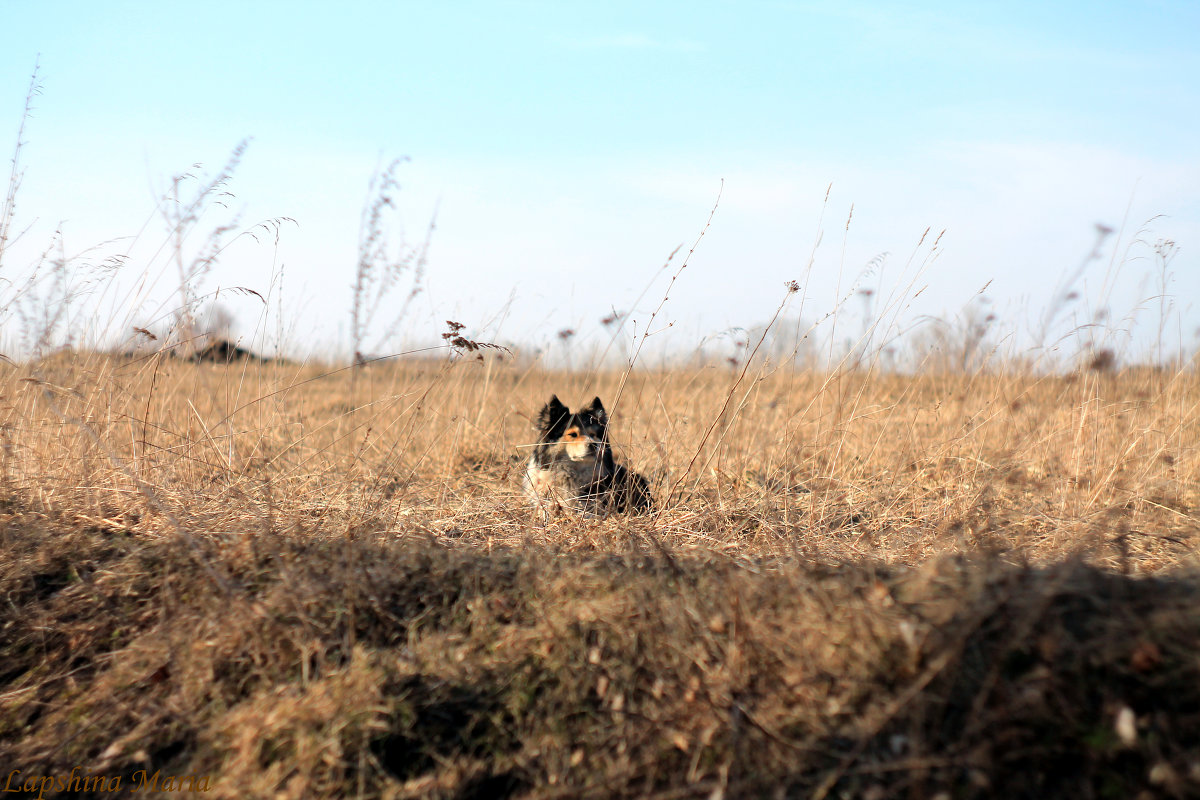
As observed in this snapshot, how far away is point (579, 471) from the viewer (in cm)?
528

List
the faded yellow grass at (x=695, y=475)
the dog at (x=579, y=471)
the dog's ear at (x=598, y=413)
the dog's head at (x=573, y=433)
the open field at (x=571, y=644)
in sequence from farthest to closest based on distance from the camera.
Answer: the dog's ear at (x=598, y=413)
the dog's head at (x=573, y=433)
the dog at (x=579, y=471)
the faded yellow grass at (x=695, y=475)
the open field at (x=571, y=644)

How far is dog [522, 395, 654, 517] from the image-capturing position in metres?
4.68

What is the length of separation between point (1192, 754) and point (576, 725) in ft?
5.36

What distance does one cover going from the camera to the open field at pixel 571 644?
6.82 ft

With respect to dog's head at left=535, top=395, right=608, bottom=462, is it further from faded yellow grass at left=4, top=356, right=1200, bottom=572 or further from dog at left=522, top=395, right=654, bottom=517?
faded yellow grass at left=4, top=356, right=1200, bottom=572

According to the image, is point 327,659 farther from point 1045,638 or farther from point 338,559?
point 1045,638

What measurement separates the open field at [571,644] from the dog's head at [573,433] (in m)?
0.70

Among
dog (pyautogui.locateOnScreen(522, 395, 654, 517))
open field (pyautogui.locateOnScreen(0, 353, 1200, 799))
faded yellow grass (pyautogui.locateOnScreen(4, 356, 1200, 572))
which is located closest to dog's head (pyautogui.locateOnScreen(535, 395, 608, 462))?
dog (pyautogui.locateOnScreen(522, 395, 654, 517))

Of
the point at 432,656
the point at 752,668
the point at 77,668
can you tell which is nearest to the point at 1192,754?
the point at 752,668

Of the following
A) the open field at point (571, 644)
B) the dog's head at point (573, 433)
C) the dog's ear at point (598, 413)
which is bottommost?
the open field at point (571, 644)

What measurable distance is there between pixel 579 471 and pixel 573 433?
276 mm

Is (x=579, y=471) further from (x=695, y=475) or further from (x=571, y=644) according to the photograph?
(x=571, y=644)

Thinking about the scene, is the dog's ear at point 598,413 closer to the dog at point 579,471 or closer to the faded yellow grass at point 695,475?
the dog at point 579,471

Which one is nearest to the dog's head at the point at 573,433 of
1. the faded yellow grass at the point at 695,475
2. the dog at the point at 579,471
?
the dog at the point at 579,471
